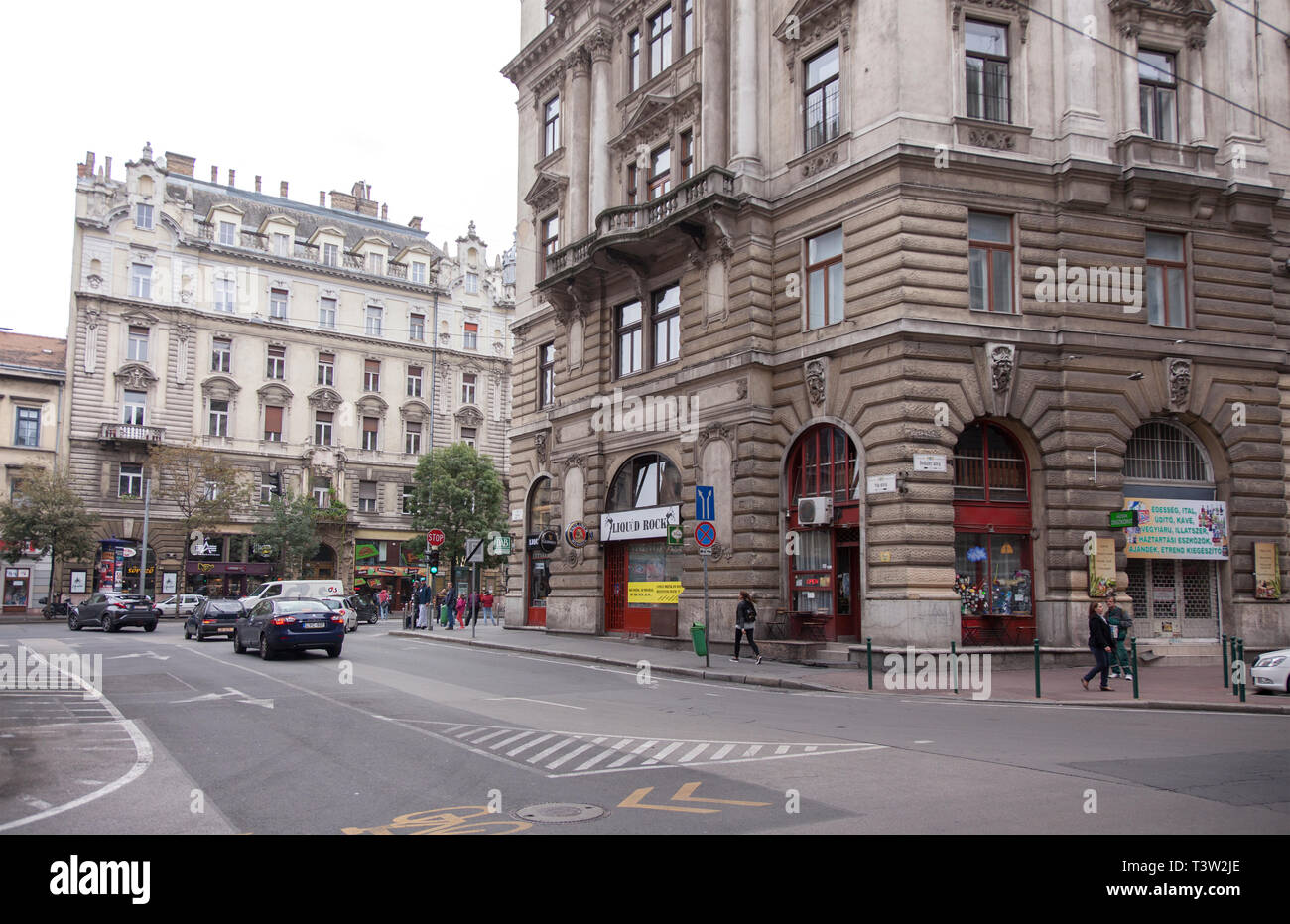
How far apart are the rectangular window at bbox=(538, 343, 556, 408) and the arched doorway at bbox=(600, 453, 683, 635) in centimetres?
637

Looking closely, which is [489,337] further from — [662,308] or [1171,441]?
[1171,441]

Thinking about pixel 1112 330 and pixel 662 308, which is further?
pixel 662 308

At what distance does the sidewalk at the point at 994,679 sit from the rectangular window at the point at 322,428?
40.4 m

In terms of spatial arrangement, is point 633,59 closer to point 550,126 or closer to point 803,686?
point 550,126

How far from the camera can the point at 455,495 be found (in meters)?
61.5

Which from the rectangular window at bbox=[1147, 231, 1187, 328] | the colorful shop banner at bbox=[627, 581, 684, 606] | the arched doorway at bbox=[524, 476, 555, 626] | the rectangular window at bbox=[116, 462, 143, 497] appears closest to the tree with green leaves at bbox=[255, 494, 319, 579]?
the rectangular window at bbox=[116, 462, 143, 497]

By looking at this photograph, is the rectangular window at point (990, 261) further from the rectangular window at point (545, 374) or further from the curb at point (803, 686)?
the rectangular window at point (545, 374)

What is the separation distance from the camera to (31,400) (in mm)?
58375

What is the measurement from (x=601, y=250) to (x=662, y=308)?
261 cm

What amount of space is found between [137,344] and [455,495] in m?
20.5

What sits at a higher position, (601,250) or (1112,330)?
(601,250)

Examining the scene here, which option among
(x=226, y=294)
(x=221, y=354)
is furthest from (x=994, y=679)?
(x=226, y=294)
